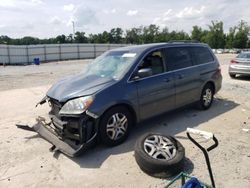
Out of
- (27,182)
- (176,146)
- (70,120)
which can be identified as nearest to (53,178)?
(27,182)

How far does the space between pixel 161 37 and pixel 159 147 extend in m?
62.8

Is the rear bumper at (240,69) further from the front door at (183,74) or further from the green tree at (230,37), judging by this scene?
the green tree at (230,37)

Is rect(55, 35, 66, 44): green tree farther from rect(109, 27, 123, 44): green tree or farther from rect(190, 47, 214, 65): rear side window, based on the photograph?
rect(190, 47, 214, 65): rear side window

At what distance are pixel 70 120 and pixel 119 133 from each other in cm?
93

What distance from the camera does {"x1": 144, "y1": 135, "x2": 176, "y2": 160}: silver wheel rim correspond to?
13.3 feet

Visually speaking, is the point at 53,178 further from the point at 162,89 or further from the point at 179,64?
the point at 179,64

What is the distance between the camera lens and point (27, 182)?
380 cm

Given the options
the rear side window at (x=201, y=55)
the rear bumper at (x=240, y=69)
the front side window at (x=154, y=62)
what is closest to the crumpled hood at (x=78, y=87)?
the front side window at (x=154, y=62)

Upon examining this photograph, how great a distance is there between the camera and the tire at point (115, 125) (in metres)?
4.58

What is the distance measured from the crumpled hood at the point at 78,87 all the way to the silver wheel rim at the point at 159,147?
1.24 metres

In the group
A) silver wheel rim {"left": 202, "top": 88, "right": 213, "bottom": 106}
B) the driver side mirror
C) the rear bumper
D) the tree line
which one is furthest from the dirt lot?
the tree line

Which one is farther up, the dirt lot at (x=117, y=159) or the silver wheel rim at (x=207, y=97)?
the silver wheel rim at (x=207, y=97)

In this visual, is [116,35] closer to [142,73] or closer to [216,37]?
[216,37]

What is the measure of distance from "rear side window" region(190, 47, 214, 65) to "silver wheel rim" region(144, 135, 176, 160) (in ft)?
10.1
